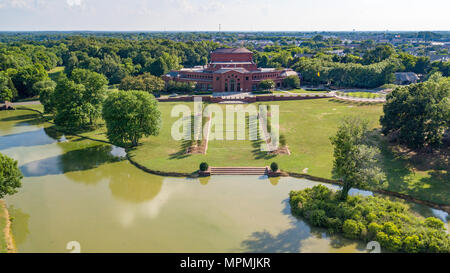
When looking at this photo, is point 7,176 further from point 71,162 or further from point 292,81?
point 292,81

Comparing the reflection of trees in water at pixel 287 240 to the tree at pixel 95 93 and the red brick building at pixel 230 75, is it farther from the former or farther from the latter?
the red brick building at pixel 230 75

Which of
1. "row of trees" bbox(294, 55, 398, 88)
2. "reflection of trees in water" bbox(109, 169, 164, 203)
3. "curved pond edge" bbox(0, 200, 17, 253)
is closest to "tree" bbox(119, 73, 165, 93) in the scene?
"reflection of trees in water" bbox(109, 169, 164, 203)

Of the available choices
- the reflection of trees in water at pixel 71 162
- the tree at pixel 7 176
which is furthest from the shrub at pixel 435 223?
the tree at pixel 7 176

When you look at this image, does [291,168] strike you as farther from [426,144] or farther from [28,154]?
[28,154]

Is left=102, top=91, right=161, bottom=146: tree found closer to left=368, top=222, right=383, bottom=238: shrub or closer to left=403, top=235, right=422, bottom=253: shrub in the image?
left=368, top=222, right=383, bottom=238: shrub

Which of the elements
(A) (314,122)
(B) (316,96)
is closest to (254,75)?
(B) (316,96)
